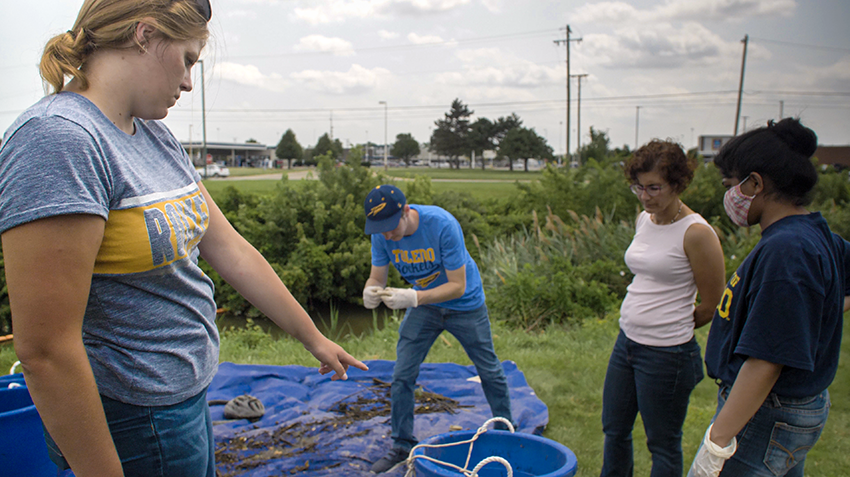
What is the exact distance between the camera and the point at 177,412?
119 centimetres

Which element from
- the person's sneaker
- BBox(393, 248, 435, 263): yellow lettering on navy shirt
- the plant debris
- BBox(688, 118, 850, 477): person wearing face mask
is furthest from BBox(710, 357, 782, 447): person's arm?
the plant debris

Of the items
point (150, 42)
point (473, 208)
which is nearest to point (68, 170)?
point (150, 42)

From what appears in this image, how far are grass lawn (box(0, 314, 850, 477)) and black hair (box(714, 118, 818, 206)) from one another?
7.17ft

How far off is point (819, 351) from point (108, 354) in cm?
191

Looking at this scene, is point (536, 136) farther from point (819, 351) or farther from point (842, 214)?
point (819, 351)

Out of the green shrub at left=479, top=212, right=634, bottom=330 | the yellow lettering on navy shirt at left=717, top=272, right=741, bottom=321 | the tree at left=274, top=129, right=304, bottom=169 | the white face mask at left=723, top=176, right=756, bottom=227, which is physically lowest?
the green shrub at left=479, top=212, right=634, bottom=330

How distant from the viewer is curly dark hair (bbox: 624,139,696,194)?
2.59m

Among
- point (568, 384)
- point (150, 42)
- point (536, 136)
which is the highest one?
point (536, 136)

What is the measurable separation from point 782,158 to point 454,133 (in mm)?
71958

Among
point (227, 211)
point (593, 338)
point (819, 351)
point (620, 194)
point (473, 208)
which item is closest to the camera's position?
point (819, 351)

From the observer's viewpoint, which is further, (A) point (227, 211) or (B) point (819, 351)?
(A) point (227, 211)

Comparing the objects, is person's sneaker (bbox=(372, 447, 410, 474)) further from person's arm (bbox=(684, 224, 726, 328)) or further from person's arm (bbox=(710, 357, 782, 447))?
person's arm (bbox=(710, 357, 782, 447))

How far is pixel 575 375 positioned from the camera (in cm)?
490

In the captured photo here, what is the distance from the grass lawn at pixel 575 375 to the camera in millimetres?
3615
